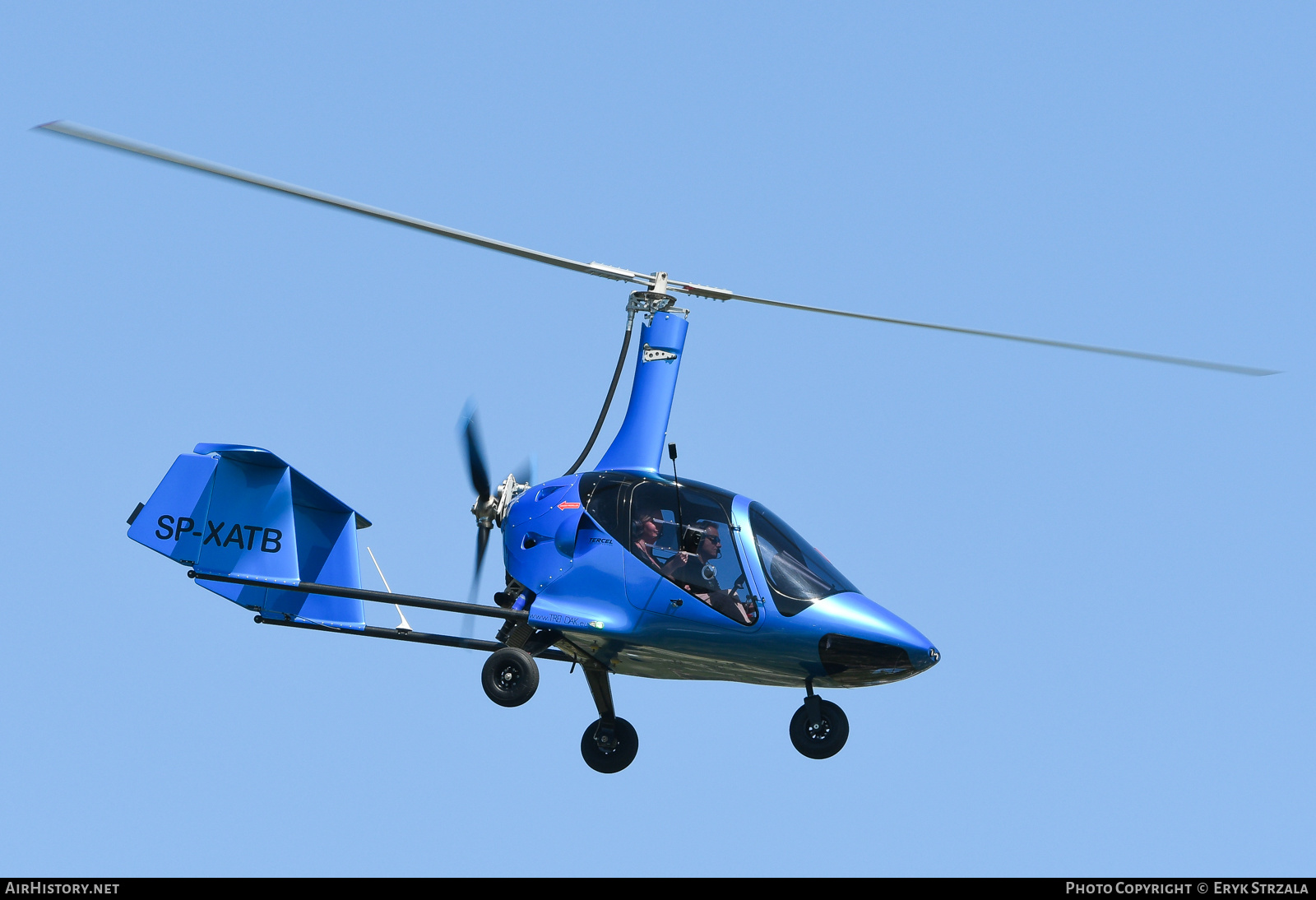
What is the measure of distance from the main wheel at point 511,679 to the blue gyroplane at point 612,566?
22 mm

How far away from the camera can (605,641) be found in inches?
779

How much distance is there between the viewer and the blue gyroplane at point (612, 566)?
62.5ft

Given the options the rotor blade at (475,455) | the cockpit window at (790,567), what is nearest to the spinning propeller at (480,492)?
the rotor blade at (475,455)

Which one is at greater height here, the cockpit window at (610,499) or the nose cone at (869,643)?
the cockpit window at (610,499)

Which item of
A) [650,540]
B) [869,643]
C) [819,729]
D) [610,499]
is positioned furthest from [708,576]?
[819,729]

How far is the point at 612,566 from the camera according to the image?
19656 millimetres

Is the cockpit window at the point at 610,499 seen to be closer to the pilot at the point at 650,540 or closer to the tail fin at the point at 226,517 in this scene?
the pilot at the point at 650,540

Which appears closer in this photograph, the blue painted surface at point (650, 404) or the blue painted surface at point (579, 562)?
the blue painted surface at point (579, 562)

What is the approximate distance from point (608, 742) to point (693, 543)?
3462mm

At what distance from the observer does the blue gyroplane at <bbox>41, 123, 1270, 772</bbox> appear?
750 inches

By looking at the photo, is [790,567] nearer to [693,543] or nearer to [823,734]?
[693,543]

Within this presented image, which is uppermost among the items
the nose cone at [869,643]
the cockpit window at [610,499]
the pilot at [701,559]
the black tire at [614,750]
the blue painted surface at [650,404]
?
the blue painted surface at [650,404]

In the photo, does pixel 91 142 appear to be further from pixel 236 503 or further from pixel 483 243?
pixel 236 503
